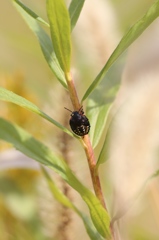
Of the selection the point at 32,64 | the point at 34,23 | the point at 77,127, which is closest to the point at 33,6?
the point at 32,64

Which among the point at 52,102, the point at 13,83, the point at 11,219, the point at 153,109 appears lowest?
the point at 11,219

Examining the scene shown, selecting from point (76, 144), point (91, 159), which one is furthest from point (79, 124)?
point (76, 144)

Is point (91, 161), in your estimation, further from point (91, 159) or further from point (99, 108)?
point (99, 108)

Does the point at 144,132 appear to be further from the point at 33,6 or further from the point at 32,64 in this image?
the point at 32,64

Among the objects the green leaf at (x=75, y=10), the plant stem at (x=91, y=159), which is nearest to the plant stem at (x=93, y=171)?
the plant stem at (x=91, y=159)

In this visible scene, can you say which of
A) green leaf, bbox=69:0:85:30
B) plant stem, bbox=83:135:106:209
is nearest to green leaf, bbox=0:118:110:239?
plant stem, bbox=83:135:106:209
